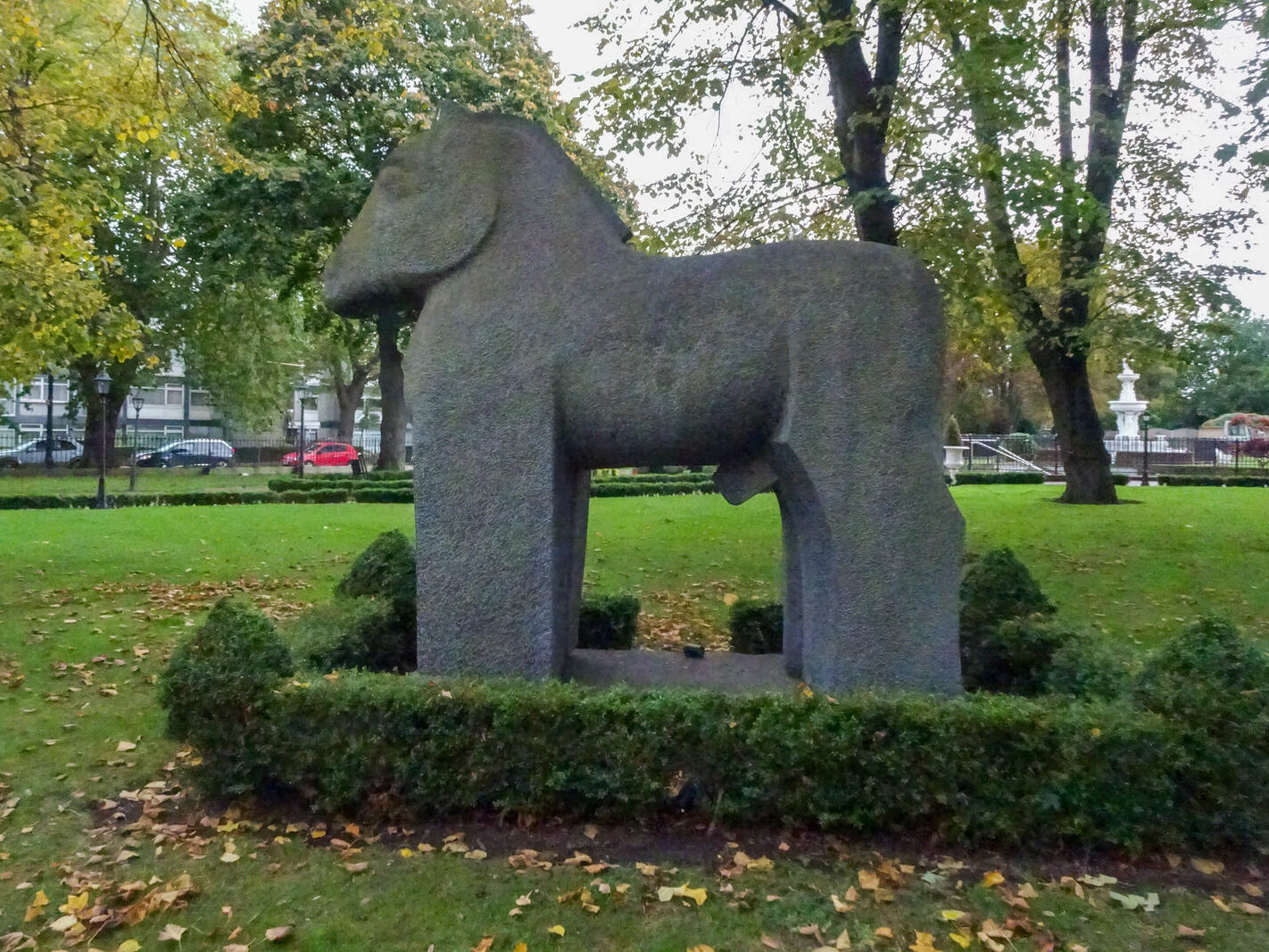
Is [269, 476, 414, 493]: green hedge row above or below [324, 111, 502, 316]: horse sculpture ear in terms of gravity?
below

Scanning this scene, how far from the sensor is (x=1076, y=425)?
57.8 feet

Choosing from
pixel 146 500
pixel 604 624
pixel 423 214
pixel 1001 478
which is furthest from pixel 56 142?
pixel 1001 478

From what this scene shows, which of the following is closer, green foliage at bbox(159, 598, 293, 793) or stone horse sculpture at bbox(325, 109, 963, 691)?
green foliage at bbox(159, 598, 293, 793)

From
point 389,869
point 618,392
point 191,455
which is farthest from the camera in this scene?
point 191,455

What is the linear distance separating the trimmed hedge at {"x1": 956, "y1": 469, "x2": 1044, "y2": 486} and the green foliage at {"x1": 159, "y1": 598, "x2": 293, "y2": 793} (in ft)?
88.4

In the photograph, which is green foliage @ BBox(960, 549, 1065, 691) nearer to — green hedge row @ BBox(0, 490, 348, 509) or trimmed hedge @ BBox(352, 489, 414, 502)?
trimmed hedge @ BBox(352, 489, 414, 502)

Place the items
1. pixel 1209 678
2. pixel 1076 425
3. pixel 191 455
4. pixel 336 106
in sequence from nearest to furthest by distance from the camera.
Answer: pixel 1209 678 → pixel 1076 425 → pixel 336 106 → pixel 191 455

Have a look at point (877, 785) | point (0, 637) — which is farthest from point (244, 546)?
point (877, 785)

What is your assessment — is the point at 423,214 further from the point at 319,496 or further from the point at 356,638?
the point at 319,496

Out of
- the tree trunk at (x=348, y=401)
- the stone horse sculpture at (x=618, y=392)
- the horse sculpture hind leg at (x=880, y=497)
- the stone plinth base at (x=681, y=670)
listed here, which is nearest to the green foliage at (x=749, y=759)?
the horse sculpture hind leg at (x=880, y=497)

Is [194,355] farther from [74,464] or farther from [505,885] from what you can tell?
[505,885]

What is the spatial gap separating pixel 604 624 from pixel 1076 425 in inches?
527

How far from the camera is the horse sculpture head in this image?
18.5 ft

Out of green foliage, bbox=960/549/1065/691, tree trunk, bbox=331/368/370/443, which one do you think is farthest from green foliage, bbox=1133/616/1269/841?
tree trunk, bbox=331/368/370/443
